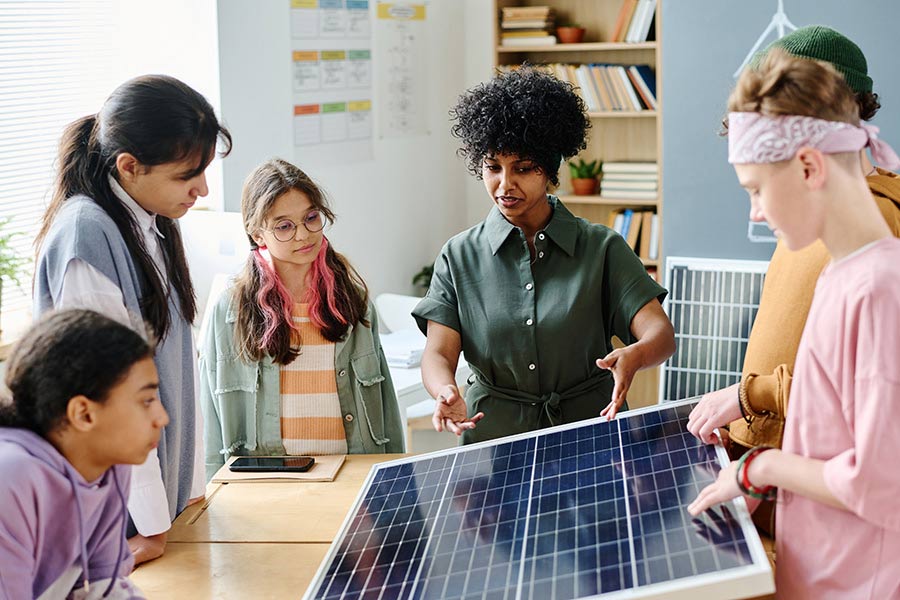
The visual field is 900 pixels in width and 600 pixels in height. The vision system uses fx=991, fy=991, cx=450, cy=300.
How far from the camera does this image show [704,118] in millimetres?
3719

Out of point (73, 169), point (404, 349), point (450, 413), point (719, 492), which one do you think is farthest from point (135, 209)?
point (404, 349)

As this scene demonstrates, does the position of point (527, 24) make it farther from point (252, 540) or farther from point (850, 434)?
point (850, 434)

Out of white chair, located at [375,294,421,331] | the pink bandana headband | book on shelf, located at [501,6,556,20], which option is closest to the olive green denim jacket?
the pink bandana headband

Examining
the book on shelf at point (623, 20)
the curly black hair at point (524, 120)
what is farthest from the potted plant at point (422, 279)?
the curly black hair at point (524, 120)

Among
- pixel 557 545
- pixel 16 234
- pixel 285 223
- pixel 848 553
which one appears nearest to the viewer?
pixel 848 553

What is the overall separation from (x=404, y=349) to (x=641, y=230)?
192cm

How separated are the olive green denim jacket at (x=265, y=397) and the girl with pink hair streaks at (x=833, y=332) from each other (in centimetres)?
120

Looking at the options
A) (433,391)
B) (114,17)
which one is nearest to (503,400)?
(433,391)

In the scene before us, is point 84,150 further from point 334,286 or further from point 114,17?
point 114,17

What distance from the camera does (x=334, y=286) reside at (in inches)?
91.0

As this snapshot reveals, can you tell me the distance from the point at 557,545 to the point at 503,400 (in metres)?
0.81

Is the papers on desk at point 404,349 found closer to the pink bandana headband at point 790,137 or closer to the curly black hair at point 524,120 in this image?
the curly black hair at point 524,120

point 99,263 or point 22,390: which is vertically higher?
point 99,263

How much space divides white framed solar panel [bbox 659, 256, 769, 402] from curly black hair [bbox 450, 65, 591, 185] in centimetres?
172
